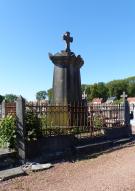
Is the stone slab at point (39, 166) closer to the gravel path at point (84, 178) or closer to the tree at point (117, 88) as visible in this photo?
the gravel path at point (84, 178)

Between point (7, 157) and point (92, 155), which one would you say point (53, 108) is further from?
point (7, 157)

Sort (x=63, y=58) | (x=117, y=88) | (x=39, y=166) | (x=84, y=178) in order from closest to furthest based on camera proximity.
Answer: (x=84, y=178), (x=39, y=166), (x=63, y=58), (x=117, y=88)

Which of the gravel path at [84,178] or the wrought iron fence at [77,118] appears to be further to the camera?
the wrought iron fence at [77,118]

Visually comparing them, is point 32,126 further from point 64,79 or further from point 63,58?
point 63,58

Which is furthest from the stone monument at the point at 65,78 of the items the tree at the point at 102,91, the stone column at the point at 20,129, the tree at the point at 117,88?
the tree at the point at 117,88

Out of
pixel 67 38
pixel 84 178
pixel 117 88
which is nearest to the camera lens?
pixel 84 178

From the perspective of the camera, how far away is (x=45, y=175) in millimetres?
8867

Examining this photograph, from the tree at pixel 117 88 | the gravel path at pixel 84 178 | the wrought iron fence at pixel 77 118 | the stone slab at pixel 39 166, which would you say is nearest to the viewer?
the gravel path at pixel 84 178

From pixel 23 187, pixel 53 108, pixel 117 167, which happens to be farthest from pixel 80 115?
pixel 23 187

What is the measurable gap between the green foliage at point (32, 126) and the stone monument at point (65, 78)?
13.1 feet

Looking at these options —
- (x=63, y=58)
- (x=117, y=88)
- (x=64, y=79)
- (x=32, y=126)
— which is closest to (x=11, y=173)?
(x=32, y=126)

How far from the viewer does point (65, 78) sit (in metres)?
15.0

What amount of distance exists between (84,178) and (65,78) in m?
7.16

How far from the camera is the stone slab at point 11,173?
8.40 m
